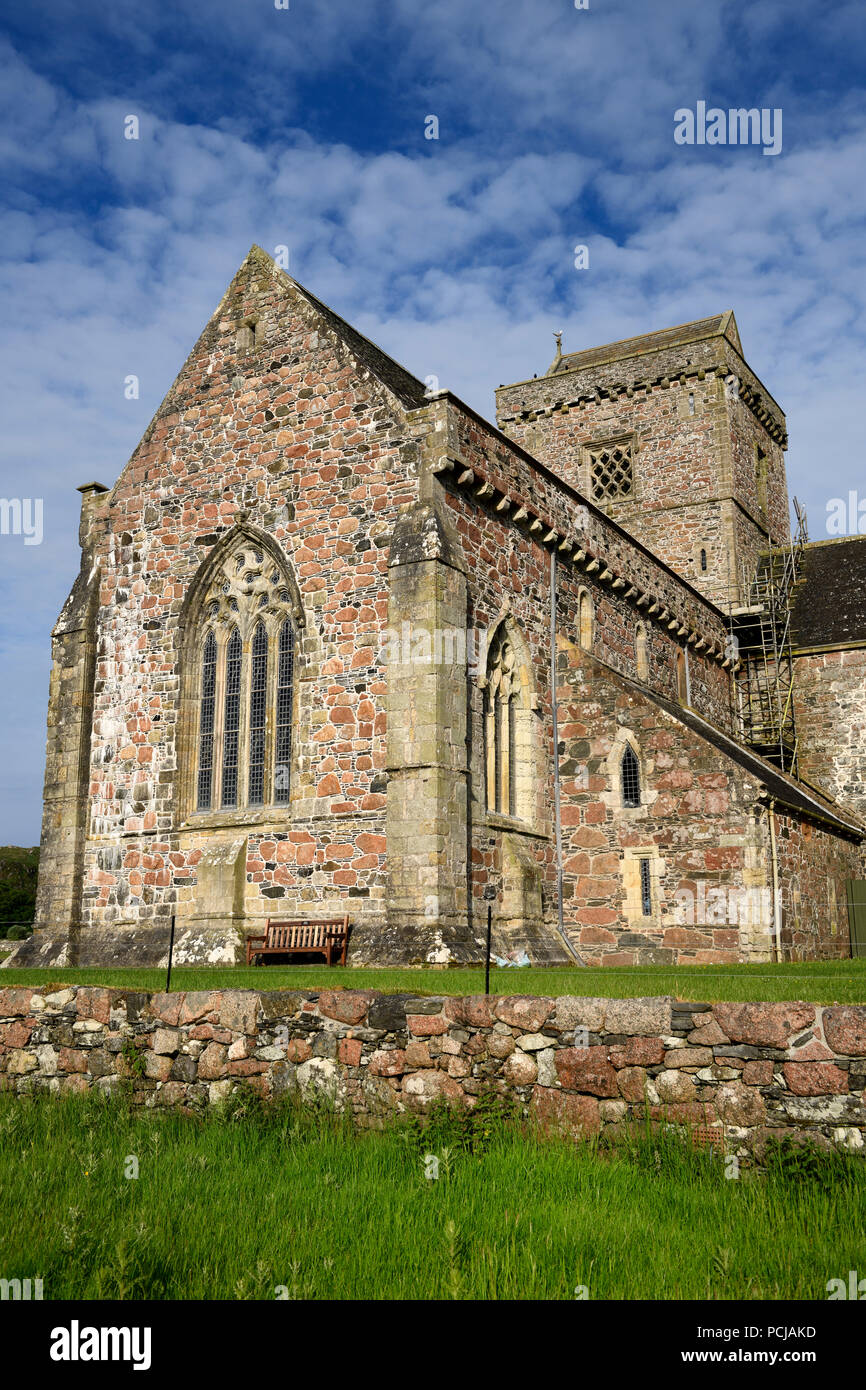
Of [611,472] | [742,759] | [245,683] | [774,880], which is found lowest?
[774,880]

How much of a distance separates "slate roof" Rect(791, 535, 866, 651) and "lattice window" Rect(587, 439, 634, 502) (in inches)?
261

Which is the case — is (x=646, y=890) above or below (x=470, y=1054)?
above

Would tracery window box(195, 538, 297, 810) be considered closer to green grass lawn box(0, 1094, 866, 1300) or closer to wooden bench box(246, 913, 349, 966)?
wooden bench box(246, 913, 349, 966)

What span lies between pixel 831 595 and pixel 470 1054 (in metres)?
29.6

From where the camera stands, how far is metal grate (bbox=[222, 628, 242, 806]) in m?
18.5

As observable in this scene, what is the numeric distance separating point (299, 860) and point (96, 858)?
4819 mm

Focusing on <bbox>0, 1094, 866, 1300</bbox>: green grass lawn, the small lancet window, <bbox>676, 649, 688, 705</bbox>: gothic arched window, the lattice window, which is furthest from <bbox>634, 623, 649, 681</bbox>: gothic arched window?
<bbox>0, 1094, 866, 1300</bbox>: green grass lawn

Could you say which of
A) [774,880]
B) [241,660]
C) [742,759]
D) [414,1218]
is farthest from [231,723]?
[414,1218]

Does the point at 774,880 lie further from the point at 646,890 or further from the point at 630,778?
the point at 630,778

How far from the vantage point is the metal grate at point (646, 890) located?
19312mm

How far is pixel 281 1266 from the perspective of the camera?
211 inches

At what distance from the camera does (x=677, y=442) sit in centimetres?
3666

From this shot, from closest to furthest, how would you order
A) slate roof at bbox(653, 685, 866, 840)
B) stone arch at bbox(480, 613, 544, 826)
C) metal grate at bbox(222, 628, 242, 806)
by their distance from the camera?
stone arch at bbox(480, 613, 544, 826) < metal grate at bbox(222, 628, 242, 806) < slate roof at bbox(653, 685, 866, 840)
